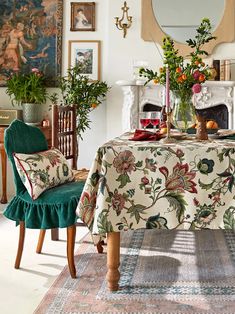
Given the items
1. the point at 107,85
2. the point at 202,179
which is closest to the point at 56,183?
the point at 202,179

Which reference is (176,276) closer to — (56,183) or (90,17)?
(56,183)

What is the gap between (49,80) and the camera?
5555 millimetres

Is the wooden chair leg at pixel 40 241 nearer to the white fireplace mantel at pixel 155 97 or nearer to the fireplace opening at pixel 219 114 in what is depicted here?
the white fireplace mantel at pixel 155 97

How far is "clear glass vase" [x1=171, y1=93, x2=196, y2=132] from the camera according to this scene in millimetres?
2996

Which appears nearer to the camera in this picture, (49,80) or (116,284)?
(116,284)

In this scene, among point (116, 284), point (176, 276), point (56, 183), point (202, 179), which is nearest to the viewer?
point (202, 179)

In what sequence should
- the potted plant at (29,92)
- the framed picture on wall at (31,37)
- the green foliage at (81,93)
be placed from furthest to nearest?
1. the framed picture on wall at (31,37)
2. the potted plant at (29,92)
3. the green foliage at (81,93)

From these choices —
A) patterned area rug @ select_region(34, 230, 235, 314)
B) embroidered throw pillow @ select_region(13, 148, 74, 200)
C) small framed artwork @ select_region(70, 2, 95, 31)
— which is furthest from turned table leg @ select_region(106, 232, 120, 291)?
small framed artwork @ select_region(70, 2, 95, 31)

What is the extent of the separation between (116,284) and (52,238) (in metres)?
1.20

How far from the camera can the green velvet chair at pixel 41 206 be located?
9.58 feet

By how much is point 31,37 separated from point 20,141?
266cm

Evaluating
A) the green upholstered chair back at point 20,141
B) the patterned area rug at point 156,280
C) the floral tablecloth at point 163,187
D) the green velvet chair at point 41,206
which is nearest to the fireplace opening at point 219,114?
the patterned area rug at point 156,280

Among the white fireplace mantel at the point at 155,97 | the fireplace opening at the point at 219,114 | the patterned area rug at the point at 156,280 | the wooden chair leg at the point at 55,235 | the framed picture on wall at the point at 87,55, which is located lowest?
the patterned area rug at the point at 156,280

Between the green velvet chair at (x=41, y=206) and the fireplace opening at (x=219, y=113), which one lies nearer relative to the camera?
the green velvet chair at (x=41, y=206)
